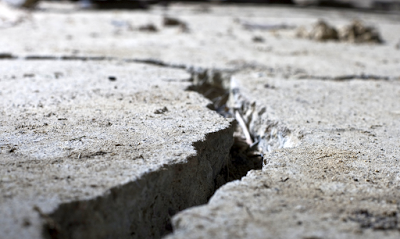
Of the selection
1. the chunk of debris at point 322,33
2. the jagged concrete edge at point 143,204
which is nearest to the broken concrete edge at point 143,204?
the jagged concrete edge at point 143,204

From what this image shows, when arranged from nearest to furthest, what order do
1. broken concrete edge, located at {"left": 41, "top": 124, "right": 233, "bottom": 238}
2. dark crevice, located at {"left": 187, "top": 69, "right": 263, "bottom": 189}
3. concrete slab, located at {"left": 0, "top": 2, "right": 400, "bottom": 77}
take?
broken concrete edge, located at {"left": 41, "top": 124, "right": 233, "bottom": 238}
dark crevice, located at {"left": 187, "top": 69, "right": 263, "bottom": 189}
concrete slab, located at {"left": 0, "top": 2, "right": 400, "bottom": 77}

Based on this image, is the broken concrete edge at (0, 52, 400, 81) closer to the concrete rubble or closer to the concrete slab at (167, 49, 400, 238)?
the concrete rubble

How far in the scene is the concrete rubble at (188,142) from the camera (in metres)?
0.89

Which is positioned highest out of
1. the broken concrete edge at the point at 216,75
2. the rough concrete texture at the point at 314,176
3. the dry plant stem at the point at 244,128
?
the broken concrete edge at the point at 216,75

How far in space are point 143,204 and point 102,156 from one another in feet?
0.72

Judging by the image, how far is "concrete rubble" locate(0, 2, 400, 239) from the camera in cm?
89

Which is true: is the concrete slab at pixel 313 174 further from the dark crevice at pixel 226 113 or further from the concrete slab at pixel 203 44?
the concrete slab at pixel 203 44

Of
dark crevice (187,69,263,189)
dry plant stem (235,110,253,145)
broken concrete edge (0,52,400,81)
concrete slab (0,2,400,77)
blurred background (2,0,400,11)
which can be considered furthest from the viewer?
blurred background (2,0,400,11)

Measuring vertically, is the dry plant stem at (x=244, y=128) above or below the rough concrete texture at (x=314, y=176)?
below

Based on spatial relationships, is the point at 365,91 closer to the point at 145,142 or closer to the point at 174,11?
the point at 145,142

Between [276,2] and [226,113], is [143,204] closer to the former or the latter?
[226,113]

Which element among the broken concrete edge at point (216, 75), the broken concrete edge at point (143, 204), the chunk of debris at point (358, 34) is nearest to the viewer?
the broken concrete edge at point (143, 204)

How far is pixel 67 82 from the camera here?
1.90 meters

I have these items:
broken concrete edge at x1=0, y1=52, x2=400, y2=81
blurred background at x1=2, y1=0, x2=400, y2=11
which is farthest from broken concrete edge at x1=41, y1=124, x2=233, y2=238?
blurred background at x1=2, y1=0, x2=400, y2=11
